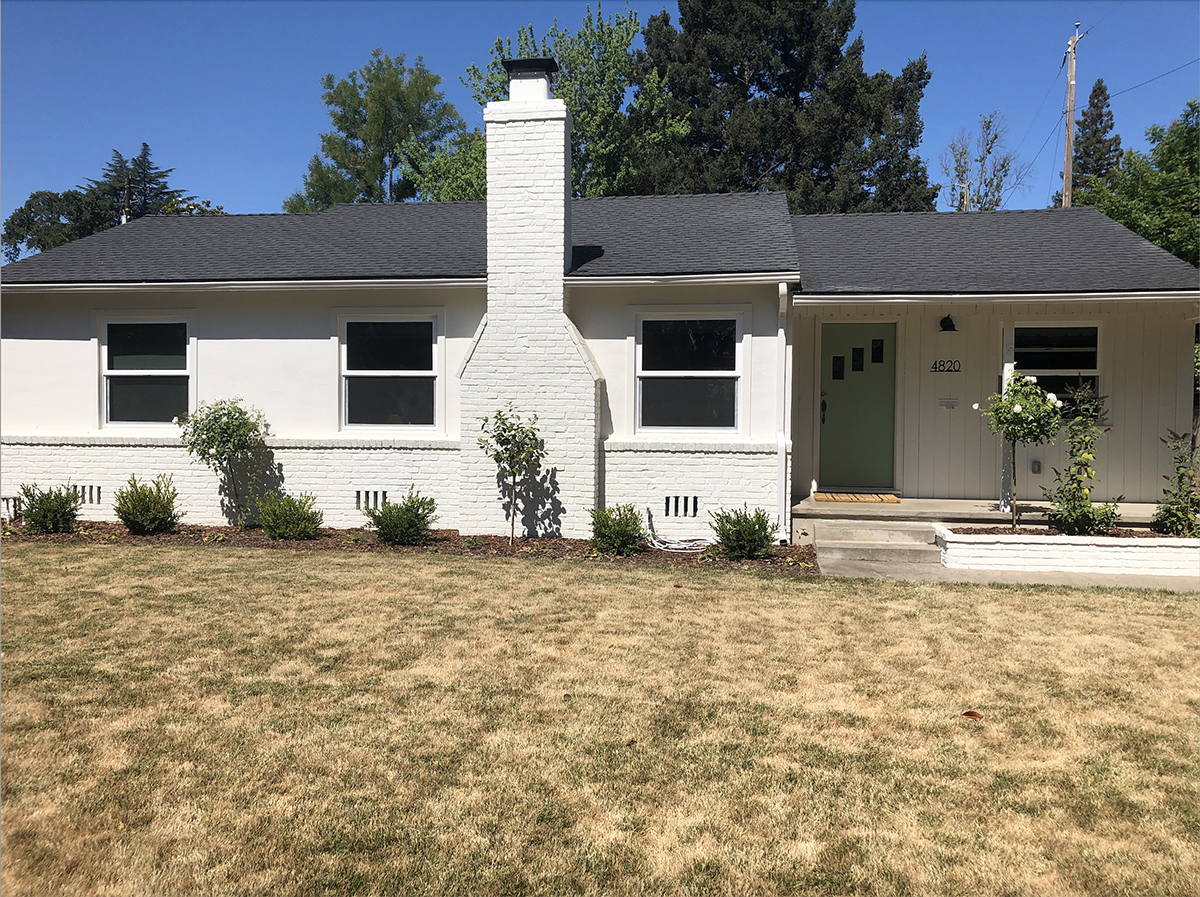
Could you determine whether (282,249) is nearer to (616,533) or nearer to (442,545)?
(442,545)

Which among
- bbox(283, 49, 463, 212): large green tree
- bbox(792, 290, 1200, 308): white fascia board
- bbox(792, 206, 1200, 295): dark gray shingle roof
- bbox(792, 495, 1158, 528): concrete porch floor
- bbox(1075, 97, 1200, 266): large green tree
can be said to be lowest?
bbox(792, 495, 1158, 528): concrete porch floor

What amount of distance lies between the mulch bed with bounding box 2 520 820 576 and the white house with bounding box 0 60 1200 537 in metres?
0.38

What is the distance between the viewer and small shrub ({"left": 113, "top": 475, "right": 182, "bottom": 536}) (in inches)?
392

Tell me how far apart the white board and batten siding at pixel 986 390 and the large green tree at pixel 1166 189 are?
7.84 metres

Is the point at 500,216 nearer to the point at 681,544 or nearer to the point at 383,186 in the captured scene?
the point at 681,544

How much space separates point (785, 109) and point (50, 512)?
25.1 metres

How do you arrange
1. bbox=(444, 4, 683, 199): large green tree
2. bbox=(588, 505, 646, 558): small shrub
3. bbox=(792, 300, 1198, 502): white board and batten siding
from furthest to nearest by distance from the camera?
1. bbox=(444, 4, 683, 199): large green tree
2. bbox=(792, 300, 1198, 502): white board and batten siding
3. bbox=(588, 505, 646, 558): small shrub

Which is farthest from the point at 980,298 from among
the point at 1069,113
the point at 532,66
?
the point at 1069,113

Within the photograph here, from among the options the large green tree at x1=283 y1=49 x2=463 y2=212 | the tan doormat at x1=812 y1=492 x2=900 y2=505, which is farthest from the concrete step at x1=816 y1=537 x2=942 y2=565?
the large green tree at x1=283 y1=49 x2=463 y2=212

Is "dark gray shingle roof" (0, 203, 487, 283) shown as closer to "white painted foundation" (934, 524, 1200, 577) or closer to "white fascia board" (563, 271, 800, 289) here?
"white fascia board" (563, 271, 800, 289)

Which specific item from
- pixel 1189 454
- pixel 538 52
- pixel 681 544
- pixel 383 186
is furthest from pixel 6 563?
pixel 383 186

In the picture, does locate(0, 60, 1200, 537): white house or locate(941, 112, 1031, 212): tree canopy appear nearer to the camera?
locate(0, 60, 1200, 537): white house

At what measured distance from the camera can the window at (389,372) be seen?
10.5 metres

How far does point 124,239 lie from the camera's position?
40.3ft
